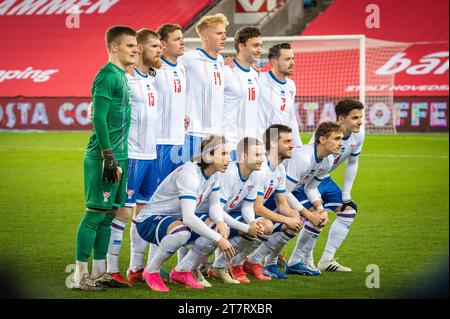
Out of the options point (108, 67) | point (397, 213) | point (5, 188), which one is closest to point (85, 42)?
point (5, 188)

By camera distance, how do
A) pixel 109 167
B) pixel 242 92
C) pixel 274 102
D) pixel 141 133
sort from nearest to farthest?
pixel 109 167
pixel 141 133
pixel 242 92
pixel 274 102

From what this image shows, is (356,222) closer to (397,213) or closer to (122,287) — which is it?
(397,213)

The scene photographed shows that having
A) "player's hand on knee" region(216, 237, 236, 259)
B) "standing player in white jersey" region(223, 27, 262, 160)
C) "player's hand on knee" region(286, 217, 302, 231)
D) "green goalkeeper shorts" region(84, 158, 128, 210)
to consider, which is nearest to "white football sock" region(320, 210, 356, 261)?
"player's hand on knee" region(286, 217, 302, 231)

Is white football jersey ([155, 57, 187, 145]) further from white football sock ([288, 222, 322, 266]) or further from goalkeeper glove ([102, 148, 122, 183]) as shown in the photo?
goalkeeper glove ([102, 148, 122, 183])

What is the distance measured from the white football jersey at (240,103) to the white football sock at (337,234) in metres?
1.03

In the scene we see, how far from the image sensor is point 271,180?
690 centimetres

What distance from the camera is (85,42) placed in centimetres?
2480

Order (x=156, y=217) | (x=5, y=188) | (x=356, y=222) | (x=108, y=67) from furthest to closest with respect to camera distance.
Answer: (x=5, y=188), (x=356, y=222), (x=156, y=217), (x=108, y=67)

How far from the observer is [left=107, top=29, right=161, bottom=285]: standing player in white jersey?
6723 mm

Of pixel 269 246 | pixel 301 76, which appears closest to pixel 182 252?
pixel 269 246

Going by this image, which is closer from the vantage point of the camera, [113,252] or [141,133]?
[113,252]

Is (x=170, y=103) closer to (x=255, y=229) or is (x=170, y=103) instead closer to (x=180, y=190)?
(x=180, y=190)

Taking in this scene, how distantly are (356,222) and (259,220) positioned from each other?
140 inches

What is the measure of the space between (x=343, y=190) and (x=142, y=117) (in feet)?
6.31
